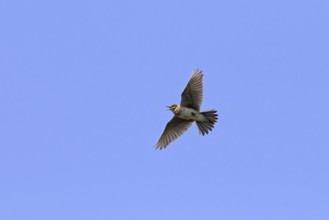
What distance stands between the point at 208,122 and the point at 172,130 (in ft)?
6.39

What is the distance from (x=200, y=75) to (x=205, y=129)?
190 cm

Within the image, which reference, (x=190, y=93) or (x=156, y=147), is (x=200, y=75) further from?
(x=156, y=147)

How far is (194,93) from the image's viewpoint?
29.3m

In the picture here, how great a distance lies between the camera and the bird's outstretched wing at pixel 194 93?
29.2 m

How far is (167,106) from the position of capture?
2984 cm

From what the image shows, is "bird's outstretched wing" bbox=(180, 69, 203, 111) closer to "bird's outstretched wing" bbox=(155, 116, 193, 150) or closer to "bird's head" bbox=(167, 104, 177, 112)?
"bird's head" bbox=(167, 104, 177, 112)

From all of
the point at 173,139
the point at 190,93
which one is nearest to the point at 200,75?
the point at 190,93

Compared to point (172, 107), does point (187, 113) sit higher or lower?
lower

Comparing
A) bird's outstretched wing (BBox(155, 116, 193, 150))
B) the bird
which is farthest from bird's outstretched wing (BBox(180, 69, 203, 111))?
bird's outstretched wing (BBox(155, 116, 193, 150))

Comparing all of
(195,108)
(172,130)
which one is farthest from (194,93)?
(172,130)

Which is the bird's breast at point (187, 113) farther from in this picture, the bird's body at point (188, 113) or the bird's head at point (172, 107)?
the bird's head at point (172, 107)

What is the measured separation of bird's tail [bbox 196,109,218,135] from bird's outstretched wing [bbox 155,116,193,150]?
903 millimetres

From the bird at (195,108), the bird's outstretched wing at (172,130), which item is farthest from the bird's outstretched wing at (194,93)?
the bird's outstretched wing at (172,130)

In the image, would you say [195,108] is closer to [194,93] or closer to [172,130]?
[194,93]
